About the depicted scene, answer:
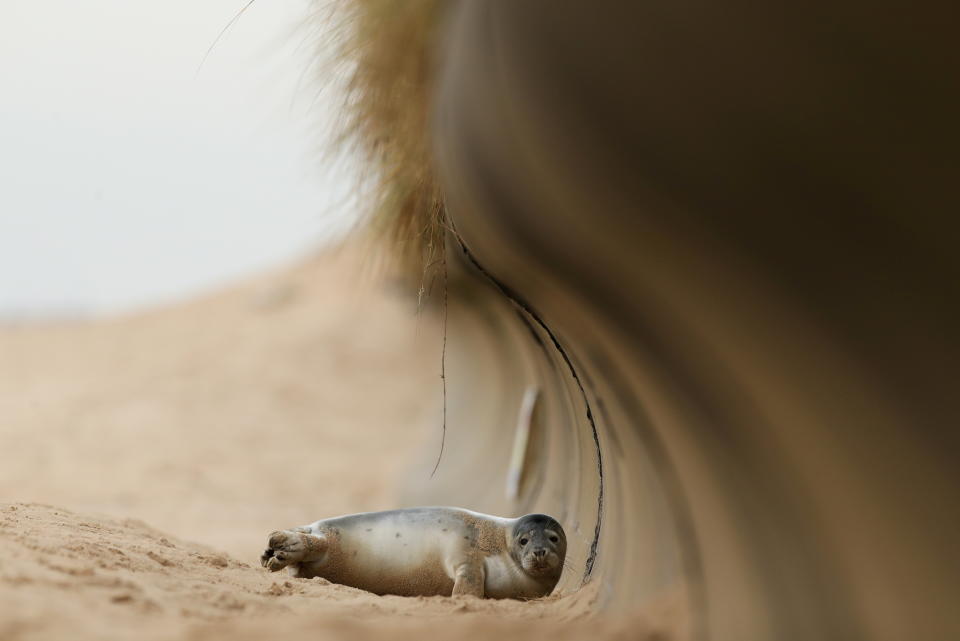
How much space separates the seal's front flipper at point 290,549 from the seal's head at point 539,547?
0.77m

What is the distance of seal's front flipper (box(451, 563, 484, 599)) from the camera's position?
12.7 feet

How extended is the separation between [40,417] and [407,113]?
37.7 feet

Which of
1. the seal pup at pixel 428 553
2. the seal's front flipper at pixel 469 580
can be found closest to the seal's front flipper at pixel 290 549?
the seal pup at pixel 428 553

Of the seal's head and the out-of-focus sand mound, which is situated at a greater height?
the out-of-focus sand mound

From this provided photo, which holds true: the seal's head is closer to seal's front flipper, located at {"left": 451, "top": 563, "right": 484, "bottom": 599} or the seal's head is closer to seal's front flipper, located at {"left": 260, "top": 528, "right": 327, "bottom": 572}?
seal's front flipper, located at {"left": 451, "top": 563, "right": 484, "bottom": 599}

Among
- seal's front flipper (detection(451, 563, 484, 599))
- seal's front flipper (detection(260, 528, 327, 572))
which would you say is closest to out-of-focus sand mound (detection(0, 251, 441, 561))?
Answer: seal's front flipper (detection(260, 528, 327, 572))

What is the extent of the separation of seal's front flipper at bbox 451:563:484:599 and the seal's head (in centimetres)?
16

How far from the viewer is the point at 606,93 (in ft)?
6.37

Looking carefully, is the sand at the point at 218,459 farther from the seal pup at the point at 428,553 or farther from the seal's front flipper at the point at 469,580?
the seal's front flipper at the point at 469,580

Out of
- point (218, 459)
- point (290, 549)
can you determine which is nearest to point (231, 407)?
point (218, 459)

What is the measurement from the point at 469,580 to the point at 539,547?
31cm

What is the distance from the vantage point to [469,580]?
3.91m

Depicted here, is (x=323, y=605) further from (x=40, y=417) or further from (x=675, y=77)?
(x=40, y=417)

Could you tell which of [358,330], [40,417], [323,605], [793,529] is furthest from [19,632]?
[358,330]
